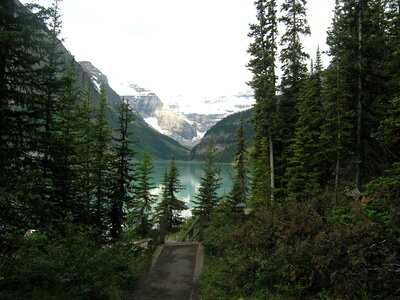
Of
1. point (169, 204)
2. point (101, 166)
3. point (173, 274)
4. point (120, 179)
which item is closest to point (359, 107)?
point (173, 274)

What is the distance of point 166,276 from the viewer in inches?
352

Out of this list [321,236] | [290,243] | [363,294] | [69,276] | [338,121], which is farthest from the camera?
[338,121]

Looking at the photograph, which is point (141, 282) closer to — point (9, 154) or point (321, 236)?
point (321, 236)

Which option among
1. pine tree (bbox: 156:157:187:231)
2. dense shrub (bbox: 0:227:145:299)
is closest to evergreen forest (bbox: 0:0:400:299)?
dense shrub (bbox: 0:227:145:299)

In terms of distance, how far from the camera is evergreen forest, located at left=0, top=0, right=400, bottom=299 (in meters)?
5.40

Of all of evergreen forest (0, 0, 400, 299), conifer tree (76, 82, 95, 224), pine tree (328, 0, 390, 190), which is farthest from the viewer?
conifer tree (76, 82, 95, 224)

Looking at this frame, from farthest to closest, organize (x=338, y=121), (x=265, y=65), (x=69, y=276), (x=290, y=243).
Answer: (x=265, y=65), (x=338, y=121), (x=290, y=243), (x=69, y=276)

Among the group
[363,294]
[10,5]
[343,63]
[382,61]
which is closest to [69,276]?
[363,294]

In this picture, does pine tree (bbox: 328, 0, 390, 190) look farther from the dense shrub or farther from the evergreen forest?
the dense shrub

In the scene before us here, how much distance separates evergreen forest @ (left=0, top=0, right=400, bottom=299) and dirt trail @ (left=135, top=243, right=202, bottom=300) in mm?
467

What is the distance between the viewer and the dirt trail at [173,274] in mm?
7684

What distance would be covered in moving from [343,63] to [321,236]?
13.5 m

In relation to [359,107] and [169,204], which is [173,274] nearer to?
[359,107]

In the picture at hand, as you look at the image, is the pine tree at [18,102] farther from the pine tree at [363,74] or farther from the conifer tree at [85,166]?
the pine tree at [363,74]
